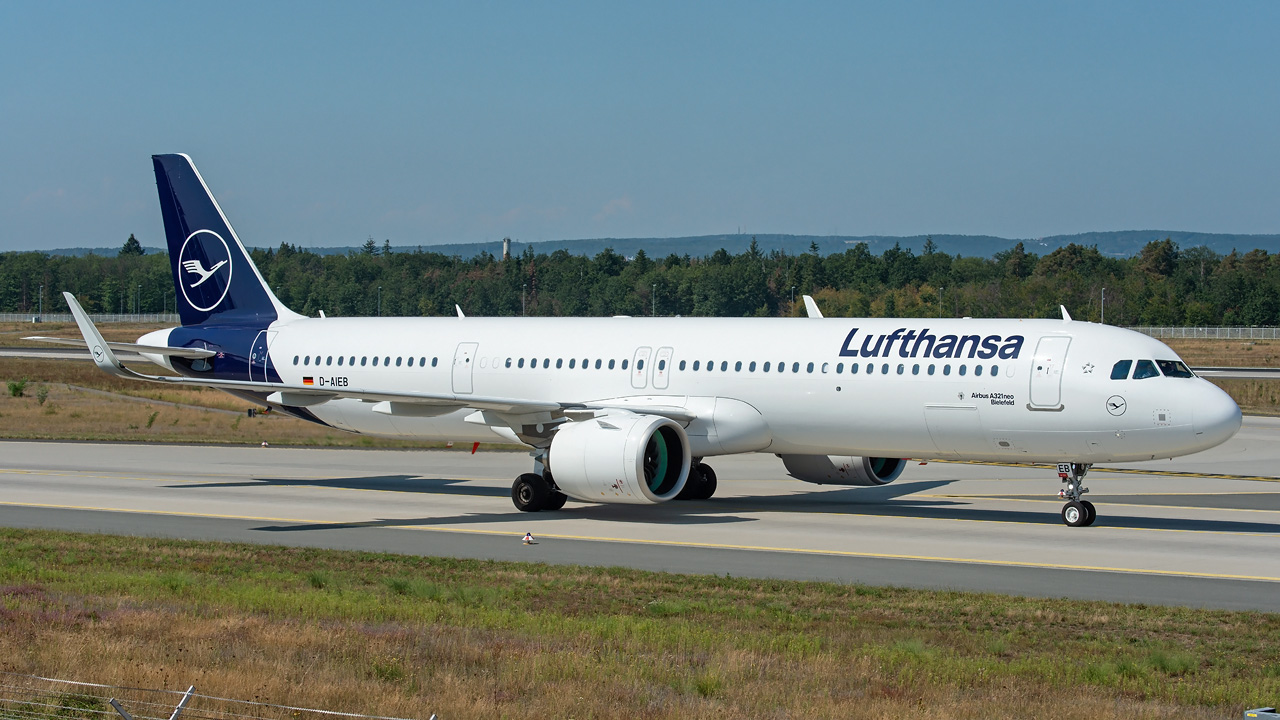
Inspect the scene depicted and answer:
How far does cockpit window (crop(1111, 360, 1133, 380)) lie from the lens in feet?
81.7

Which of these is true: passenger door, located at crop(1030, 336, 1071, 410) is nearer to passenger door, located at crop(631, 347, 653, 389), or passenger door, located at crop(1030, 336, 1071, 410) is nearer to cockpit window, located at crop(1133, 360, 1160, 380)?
cockpit window, located at crop(1133, 360, 1160, 380)

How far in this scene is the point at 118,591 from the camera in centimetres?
1822

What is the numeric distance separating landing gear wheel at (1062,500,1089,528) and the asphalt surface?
24 centimetres

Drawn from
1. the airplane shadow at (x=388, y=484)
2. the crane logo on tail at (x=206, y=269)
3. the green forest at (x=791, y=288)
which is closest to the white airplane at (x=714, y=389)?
the crane logo on tail at (x=206, y=269)

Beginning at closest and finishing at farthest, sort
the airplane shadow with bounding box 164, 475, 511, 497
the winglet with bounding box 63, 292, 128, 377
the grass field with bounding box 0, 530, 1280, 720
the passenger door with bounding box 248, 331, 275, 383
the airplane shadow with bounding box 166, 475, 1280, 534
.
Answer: the grass field with bounding box 0, 530, 1280, 720 → the airplane shadow with bounding box 166, 475, 1280, 534 → the winglet with bounding box 63, 292, 128, 377 → the airplane shadow with bounding box 164, 475, 511, 497 → the passenger door with bounding box 248, 331, 275, 383

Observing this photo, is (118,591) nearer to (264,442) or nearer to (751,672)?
(751,672)

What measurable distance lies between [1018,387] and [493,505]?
38.8 ft

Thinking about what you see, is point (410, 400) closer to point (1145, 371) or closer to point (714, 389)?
point (714, 389)

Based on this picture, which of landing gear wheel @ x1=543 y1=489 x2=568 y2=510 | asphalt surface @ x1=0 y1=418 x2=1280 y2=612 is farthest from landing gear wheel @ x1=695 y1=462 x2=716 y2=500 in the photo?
landing gear wheel @ x1=543 y1=489 x2=568 y2=510

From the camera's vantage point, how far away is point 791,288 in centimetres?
16625

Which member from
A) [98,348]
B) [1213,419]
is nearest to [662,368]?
[1213,419]

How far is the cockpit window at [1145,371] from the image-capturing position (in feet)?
81.6

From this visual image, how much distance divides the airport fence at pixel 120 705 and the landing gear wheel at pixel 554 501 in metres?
16.8

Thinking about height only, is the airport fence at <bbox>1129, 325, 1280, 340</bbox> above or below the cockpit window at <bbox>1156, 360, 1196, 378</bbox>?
above
